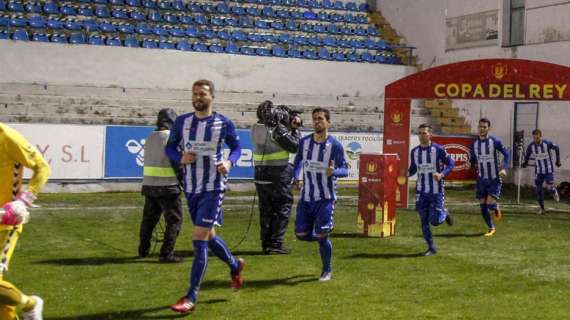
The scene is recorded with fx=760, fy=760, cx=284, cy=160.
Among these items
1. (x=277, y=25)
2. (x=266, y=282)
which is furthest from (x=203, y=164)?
(x=277, y=25)

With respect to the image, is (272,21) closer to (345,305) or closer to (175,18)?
(175,18)

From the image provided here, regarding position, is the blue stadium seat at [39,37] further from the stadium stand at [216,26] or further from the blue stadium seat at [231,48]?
the blue stadium seat at [231,48]

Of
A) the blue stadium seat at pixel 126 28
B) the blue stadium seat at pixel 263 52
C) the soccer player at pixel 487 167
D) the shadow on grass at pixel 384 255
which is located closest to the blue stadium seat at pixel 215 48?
the blue stadium seat at pixel 263 52

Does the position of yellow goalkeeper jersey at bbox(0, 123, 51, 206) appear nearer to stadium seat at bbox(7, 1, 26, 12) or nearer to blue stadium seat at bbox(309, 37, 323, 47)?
stadium seat at bbox(7, 1, 26, 12)

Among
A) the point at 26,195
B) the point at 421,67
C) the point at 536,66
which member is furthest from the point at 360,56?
the point at 26,195

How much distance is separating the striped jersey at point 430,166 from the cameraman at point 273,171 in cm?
203

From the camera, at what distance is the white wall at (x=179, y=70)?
75.4 feet

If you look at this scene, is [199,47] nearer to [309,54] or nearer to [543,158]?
[309,54]

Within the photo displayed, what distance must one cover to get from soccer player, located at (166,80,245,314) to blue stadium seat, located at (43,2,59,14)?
768 inches

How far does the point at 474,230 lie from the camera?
14.2 m

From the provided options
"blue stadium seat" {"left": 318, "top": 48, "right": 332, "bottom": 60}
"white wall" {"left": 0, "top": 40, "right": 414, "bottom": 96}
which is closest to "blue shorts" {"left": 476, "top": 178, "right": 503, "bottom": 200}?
"white wall" {"left": 0, "top": 40, "right": 414, "bottom": 96}

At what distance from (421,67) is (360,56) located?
2.71 metres

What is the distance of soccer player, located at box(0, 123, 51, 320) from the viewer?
5.31 m

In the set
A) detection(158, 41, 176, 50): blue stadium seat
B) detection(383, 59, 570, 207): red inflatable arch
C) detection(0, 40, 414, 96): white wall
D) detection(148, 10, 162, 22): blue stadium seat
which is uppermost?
detection(148, 10, 162, 22): blue stadium seat
